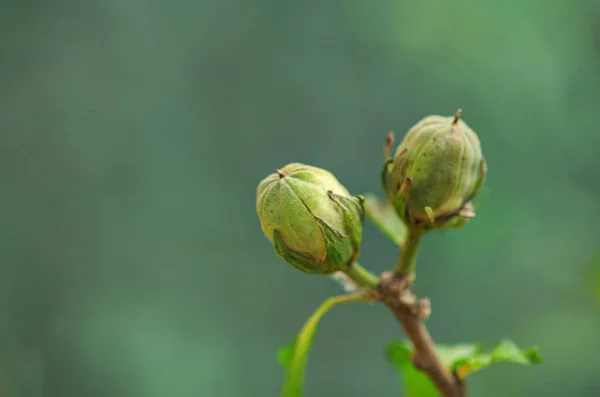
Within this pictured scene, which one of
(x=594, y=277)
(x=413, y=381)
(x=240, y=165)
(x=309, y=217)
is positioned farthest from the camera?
(x=240, y=165)

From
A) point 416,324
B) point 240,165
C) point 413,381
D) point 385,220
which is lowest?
point 413,381

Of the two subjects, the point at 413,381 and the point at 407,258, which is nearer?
the point at 407,258

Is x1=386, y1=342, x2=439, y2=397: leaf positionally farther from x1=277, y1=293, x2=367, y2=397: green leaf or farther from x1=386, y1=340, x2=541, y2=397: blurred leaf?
x1=277, y1=293, x2=367, y2=397: green leaf

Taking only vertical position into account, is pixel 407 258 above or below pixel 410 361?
above

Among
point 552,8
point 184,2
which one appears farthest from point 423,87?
point 184,2

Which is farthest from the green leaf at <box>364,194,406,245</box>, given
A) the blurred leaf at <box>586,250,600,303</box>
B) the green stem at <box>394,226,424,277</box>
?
the blurred leaf at <box>586,250,600,303</box>

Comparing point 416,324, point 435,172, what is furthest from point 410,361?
point 435,172

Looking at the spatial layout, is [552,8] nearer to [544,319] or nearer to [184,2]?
[544,319]

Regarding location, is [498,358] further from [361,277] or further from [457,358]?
[361,277]
